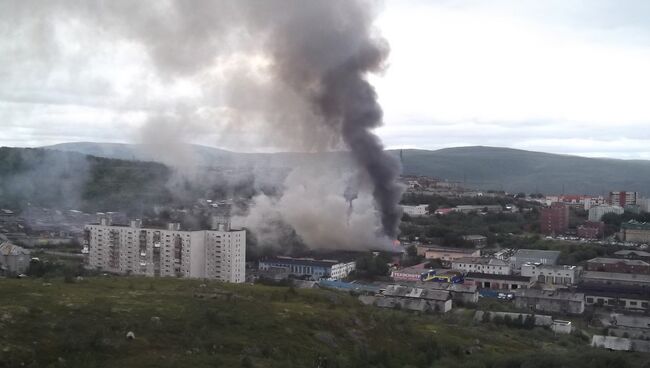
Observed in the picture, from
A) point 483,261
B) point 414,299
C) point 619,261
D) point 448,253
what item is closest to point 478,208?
point 448,253

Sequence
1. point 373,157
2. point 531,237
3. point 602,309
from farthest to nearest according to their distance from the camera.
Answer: point 531,237 < point 373,157 < point 602,309

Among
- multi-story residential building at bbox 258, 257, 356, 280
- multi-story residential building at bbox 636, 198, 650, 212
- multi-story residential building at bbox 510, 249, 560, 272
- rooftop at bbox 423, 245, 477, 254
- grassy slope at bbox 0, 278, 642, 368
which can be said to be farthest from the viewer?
multi-story residential building at bbox 636, 198, 650, 212

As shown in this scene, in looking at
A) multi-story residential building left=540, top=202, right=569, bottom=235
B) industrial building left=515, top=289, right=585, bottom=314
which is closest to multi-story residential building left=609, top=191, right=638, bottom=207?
multi-story residential building left=540, top=202, right=569, bottom=235

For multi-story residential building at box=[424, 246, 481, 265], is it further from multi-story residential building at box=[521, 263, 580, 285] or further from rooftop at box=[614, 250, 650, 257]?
rooftop at box=[614, 250, 650, 257]

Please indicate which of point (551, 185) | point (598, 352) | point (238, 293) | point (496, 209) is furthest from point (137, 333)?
point (551, 185)

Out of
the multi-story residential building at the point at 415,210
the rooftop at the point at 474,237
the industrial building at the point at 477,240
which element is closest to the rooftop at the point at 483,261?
the industrial building at the point at 477,240

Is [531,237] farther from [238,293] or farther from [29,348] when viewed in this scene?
[29,348]
